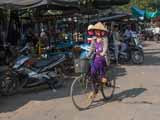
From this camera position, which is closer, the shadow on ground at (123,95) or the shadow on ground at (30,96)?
the shadow on ground at (123,95)

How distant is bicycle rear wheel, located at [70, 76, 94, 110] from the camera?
8797 millimetres

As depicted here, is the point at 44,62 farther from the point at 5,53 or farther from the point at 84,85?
the point at 5,53

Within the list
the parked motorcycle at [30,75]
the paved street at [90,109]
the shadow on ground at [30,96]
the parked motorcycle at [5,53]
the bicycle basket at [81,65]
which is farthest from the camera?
the parked motorcycle at [5,53]

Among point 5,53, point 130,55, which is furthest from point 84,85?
point 130,55

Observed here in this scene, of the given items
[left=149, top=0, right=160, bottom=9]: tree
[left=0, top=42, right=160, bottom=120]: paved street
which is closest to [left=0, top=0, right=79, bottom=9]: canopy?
[left=0, top=42, right=160, bottom=120]: paved street

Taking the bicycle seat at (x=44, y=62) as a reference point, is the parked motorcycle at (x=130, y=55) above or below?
below

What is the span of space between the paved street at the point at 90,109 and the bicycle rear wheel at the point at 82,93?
16 cm

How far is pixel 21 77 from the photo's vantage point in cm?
1101

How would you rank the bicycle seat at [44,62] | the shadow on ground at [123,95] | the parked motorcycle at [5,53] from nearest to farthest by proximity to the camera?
the shadow on ground at [123,95] → the bicycle seat at [44,62] → the parked motorcycle at [5,53]

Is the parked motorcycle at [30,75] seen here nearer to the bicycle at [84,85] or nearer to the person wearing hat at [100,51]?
the bicycle at [84,85]

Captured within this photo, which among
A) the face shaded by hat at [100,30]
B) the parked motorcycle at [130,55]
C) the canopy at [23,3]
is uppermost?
the canopy at [23,3]

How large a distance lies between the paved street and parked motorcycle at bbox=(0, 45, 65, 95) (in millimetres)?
238

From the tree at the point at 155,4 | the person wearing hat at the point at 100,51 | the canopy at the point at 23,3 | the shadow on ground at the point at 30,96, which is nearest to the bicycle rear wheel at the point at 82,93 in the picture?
the person wearing hat at the point at 100,51

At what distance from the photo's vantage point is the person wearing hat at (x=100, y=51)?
9062 mm
